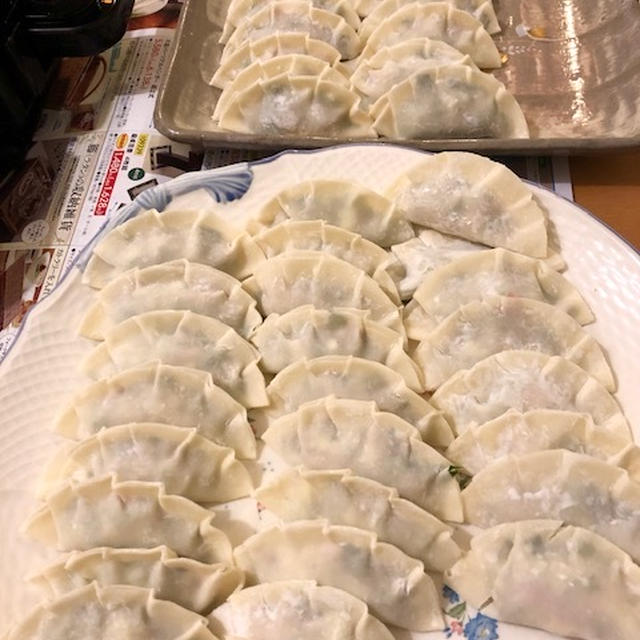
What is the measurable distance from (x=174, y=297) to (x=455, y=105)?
36.6 inches

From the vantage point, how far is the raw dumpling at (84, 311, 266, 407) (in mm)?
Answer: 1496

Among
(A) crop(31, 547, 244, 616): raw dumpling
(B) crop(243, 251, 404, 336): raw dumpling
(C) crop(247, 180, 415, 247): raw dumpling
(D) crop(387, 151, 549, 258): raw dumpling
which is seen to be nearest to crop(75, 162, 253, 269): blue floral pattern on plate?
(C) crop(247, 180, 415, 247): raw dumpling

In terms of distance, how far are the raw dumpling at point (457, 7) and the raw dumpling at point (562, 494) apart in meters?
1.50

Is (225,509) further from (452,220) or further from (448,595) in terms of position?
(452,220)

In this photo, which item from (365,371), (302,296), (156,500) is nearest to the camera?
(156,500)

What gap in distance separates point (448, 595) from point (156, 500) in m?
0.55

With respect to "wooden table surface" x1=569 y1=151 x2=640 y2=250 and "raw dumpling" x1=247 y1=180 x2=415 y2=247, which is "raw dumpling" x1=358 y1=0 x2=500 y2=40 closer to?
"wooden table surface" x1=569 y1=151 x2=640 y2=250

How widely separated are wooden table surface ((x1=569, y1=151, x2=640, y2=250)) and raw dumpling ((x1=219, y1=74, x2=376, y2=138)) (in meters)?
0.58

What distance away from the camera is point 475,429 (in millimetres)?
1345

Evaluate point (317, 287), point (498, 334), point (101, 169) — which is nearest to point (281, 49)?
point (101, 169)

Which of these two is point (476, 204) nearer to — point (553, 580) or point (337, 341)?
point (337, 341)

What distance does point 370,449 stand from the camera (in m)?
1.33

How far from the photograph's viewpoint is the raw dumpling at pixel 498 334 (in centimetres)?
146

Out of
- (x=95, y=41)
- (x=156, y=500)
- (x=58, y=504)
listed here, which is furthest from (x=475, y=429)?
(x=95, y=41)
